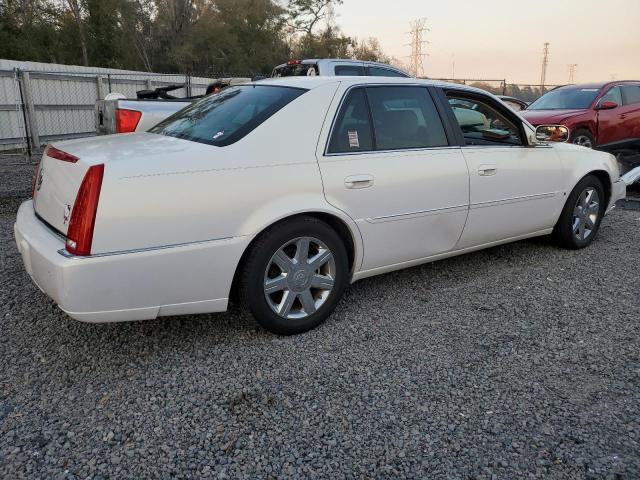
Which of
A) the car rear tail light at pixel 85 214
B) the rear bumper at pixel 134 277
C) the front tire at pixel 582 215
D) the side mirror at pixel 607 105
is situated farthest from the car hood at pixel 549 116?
the car rear tail light at pixel 85 214

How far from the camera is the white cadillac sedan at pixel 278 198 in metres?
2.69

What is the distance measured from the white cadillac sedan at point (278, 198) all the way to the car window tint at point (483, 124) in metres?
0.02

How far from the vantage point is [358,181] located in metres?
3.39

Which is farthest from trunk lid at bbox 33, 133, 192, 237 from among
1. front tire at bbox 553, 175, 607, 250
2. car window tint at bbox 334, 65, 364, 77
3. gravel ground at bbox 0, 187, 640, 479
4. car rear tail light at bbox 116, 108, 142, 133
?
car window tint at bbox 334, 65, 364, 77

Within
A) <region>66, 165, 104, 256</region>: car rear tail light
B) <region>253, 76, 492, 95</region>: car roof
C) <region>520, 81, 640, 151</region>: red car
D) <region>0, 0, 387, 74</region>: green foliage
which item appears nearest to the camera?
<region>66, 165, 104, 256</region>: car rear tail light

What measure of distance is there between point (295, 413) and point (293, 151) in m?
1.50

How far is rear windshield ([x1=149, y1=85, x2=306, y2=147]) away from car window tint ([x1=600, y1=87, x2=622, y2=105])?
8.29m

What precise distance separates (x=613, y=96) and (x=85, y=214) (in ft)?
33.6

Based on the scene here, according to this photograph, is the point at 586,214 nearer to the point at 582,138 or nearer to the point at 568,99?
the point at 582,138

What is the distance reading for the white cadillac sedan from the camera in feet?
8.81

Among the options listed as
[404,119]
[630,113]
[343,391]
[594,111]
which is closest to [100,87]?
[594,111]

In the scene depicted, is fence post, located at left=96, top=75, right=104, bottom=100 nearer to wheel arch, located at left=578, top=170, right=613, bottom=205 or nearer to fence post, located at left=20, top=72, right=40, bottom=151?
fence post, located at left=20, top=72, right=40, bottom=151

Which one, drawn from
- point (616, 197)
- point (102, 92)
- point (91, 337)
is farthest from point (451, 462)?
point (102, 92)

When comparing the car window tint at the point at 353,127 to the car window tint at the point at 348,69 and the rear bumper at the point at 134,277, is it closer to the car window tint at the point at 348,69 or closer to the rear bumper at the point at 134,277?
the rear bumper at the point at 134,277
